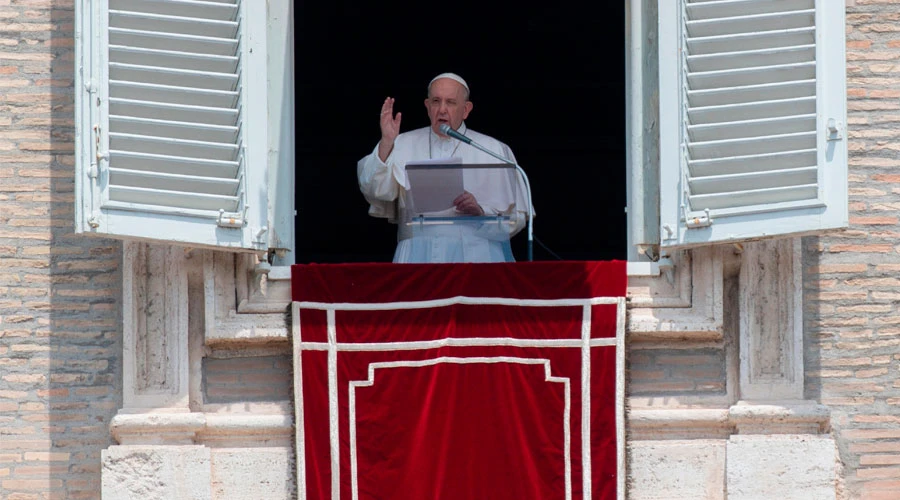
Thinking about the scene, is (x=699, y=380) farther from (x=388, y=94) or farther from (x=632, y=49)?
(x=388, y=94)

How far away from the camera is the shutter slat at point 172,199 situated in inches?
317

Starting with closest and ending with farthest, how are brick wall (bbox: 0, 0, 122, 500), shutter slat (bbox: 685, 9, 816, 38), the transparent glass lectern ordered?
shutter slat (bbox: 685, 9, 816, 38) < brick wall (bbox: 0, 0, 122, 500) < the transparent glass lectern

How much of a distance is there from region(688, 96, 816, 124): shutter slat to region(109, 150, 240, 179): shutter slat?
1.77 metres

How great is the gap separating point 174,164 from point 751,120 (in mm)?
2172

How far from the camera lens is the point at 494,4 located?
1187 cm

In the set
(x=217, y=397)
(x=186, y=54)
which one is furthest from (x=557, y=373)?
(x=186, y=54)

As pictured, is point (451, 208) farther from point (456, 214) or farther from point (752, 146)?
point (752, 146)

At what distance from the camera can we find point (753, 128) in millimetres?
8227

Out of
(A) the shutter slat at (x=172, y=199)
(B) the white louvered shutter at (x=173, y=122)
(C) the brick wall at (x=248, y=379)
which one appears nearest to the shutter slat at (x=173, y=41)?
(B) the white louvered shutter at (x=173, y=122)

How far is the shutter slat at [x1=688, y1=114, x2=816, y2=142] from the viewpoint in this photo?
8188mm

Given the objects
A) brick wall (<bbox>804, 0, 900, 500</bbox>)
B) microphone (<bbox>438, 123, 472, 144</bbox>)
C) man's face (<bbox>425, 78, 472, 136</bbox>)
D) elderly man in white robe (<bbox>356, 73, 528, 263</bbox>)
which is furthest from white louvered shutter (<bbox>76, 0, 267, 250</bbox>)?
brick wall (<bbox>804, 0, 900, 500</bbox>)

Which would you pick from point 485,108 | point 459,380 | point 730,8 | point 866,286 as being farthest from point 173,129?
point 485,108

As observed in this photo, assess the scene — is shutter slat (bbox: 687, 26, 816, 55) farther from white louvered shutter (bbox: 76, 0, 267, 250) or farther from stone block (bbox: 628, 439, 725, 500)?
white louvered shutter (bbox: 76, 0, 267, 250)

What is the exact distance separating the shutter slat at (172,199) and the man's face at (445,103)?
4.85 feet
